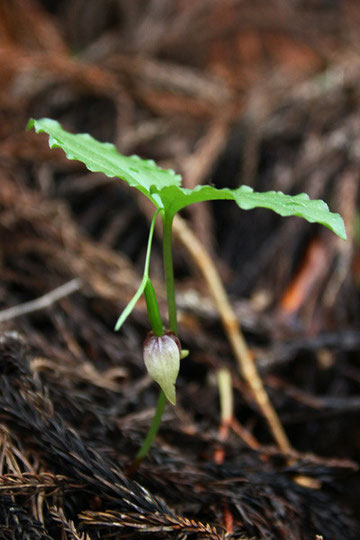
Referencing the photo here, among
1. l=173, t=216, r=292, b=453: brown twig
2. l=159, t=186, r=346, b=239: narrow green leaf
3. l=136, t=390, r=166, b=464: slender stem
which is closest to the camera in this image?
l=159, t=186, r=346, b=239: narrow green leaf

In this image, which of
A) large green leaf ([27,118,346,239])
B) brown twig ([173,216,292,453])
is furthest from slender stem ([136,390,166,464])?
brown twig ([173,216,292,453])

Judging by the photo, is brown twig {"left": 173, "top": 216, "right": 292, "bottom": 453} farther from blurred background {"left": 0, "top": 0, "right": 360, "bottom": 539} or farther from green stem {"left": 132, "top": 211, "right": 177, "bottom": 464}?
green stem {"left": 132, "top": 211, "right": 177, "bottom": 464}

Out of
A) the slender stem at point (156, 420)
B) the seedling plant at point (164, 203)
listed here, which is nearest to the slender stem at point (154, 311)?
the seedling plant at point (164, 203)

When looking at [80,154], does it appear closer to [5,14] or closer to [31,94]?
[31,94]

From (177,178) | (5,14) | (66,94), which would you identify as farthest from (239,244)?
(5,14)

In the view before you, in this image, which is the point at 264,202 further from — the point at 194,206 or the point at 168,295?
the point at 194,206
